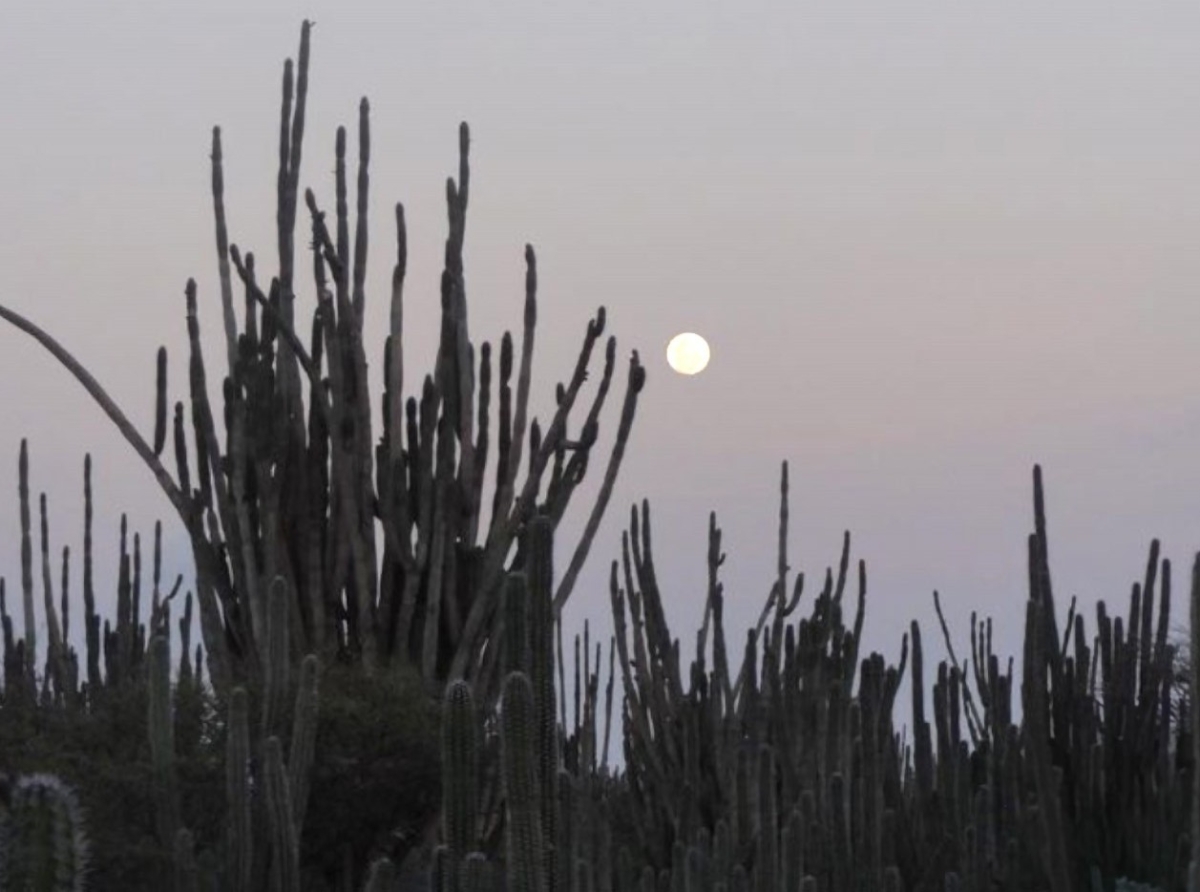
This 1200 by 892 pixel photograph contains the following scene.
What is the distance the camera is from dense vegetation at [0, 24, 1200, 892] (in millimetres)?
6789

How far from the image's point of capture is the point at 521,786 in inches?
163

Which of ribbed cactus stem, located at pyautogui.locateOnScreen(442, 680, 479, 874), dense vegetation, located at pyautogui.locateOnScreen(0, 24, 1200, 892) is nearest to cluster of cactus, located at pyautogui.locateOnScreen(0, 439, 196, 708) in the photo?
dense vegetation, located at pyautogui.locateOnScreen(0, 24, 1200, 892)

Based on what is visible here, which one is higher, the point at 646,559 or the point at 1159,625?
the point at 646,559

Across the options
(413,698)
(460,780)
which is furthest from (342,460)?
(460,780)

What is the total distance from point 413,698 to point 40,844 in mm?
2787

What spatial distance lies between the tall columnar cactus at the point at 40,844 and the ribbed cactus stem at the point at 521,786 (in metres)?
2.13

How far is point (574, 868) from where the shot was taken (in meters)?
4.95

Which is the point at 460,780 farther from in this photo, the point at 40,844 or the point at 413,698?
the point at 413,698

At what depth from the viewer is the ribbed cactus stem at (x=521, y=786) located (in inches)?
162

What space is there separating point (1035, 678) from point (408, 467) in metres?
3.59

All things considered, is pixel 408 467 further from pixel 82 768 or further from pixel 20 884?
pixel 20 884

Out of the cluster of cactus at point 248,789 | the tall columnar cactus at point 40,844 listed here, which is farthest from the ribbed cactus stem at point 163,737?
the tall columnar cactus at point 40,844

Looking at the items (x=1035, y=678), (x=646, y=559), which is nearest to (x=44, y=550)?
(x=646, y=559)

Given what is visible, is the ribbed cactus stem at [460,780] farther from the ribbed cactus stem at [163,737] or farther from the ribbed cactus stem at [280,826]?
the ribbed cactus stem at [163,737]
